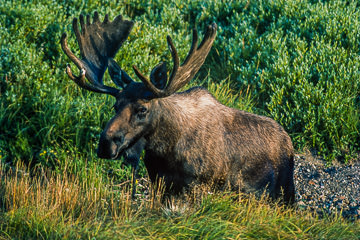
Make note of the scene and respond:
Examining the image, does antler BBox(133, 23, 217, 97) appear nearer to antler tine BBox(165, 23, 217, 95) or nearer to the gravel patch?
antler tine BBox(165, 23, 217, 95)

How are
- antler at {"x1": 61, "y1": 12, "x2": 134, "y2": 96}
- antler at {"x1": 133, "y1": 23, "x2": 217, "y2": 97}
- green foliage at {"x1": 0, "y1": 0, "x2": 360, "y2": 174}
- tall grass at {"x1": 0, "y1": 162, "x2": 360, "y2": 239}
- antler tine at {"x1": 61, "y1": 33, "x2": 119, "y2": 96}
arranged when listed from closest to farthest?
tall grass at {"x1": 0, "y1": 162, "x2": 360, "y2": 239}, antler at {"x1": 133, "y1": 23, "x2": 217, "y2": 97}, antler tine at {"x1": 61, "y1": 33, "x2": 119, "y2": 96}, antler at {"x1": 61, "y1": 12, "x2": 134, "y2": 96}, green foliage at {"x1": 0, "y1": 0, "x2": 360, "y2": 174}

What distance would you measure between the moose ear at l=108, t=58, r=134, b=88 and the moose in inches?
0.4

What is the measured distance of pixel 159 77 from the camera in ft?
17.5

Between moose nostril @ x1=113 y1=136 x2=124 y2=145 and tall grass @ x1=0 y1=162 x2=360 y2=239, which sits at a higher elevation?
moose nostril @ x1=113 y1=136 x2=124 y2=145

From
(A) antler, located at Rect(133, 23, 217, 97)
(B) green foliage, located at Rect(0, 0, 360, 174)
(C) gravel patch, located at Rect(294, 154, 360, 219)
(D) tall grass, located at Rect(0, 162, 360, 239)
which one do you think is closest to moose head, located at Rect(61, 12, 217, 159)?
(A) antler, located at Rect(133, 23, 217, 97)

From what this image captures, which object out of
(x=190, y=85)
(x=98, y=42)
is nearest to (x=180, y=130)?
(x=98, y=42)

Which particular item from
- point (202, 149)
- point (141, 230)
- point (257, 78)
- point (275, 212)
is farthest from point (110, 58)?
point (257, 78)

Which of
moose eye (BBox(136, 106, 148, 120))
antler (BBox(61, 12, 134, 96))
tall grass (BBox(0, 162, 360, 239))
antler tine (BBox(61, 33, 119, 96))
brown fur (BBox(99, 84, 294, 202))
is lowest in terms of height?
tall grass (BBox(0, 162, 360, 239))

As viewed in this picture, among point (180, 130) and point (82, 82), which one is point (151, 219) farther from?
point (82, 82)

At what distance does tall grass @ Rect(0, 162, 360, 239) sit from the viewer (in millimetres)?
4992

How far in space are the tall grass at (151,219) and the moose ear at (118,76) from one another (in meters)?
1.12

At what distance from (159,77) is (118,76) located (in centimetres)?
62

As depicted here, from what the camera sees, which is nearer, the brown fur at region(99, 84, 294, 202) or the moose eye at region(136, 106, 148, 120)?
the moose eye at region(136, 106, 148, 120)

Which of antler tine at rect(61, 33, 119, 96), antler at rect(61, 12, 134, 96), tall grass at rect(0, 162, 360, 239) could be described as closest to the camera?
tall grass at rect(0, 162, 360, 239)
